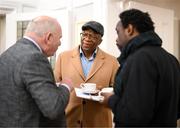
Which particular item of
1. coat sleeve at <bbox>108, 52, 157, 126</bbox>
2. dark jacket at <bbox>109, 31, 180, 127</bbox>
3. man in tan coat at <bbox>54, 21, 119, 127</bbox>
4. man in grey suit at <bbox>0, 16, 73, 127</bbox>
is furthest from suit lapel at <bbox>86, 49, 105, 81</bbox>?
coat sleeve at <bbox>108, 52, 157, 126</bbox>

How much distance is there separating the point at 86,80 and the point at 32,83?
0.84 m

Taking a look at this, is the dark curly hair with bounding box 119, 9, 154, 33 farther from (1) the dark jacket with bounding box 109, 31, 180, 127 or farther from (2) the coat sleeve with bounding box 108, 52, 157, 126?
(2) the coat sleeve with bounding box 108, 52, 157, 126

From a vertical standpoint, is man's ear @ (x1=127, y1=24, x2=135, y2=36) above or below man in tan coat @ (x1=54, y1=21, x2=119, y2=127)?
above

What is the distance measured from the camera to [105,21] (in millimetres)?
2762

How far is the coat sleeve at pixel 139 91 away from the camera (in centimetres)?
127

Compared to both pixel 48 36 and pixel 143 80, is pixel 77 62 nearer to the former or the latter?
pixel 48 36

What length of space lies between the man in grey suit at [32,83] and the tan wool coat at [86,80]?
2.05 feet

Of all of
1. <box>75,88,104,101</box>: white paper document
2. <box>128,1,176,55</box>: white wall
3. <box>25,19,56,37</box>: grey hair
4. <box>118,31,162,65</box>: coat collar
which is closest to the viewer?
<box>118,31,162,65</box>: coat collar

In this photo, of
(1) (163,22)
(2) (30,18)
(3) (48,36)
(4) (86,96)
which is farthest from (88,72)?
(2) (30,18)

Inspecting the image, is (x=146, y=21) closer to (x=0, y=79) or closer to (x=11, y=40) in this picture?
(x=0, y=79)

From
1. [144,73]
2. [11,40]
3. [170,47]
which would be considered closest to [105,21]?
[170,47]

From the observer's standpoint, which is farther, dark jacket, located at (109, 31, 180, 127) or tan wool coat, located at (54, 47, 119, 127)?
tan wool coat, located at (54, 47, 119, 127)

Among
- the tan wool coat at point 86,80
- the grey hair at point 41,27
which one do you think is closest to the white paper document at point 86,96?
the tan wool coat at point 86,80

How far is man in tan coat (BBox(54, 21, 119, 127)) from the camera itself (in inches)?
85.0
